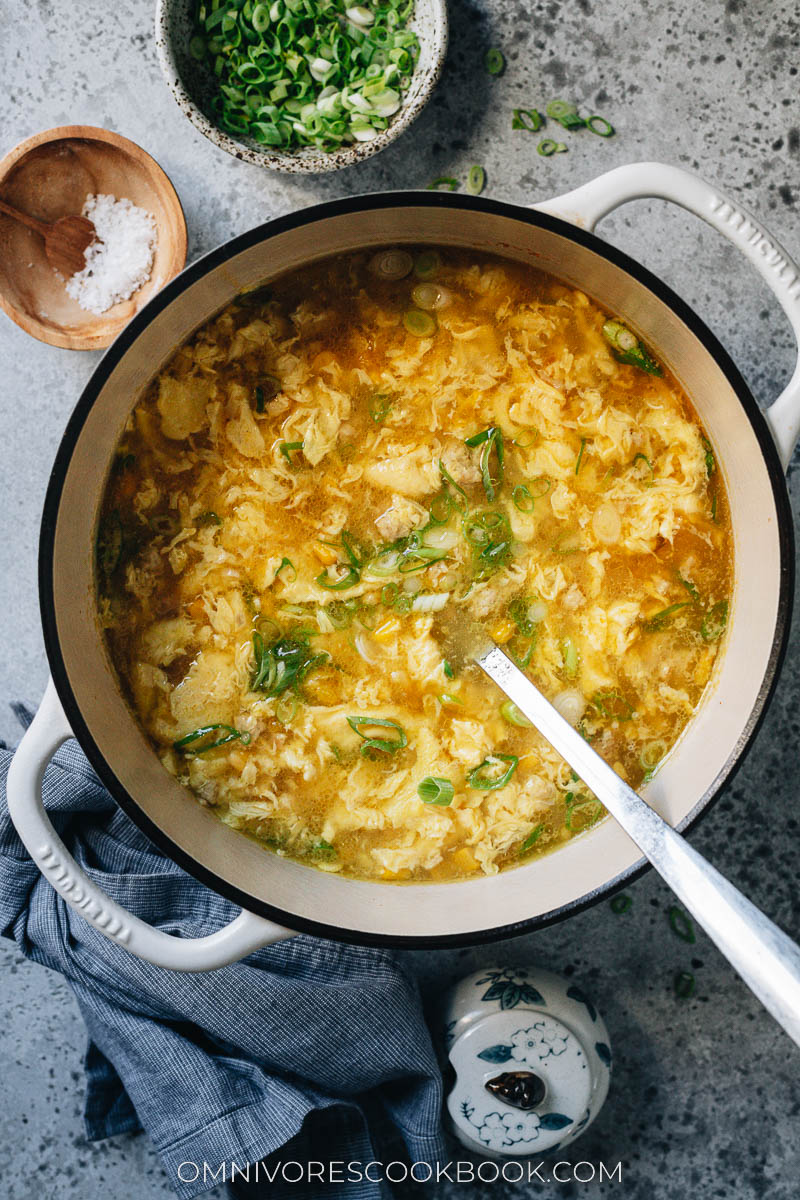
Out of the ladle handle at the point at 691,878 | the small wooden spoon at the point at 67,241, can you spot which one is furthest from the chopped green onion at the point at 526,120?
the ladle handle at the point at 691,878

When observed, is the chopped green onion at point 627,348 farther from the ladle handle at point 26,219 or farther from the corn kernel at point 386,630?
the ladle handle at point 26,219

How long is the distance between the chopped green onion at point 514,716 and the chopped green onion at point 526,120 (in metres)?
1.54

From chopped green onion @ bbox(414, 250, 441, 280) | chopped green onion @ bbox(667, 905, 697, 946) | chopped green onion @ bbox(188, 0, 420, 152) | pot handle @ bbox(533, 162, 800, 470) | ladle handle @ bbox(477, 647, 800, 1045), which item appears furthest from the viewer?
chopped green onion @ bbox(667, 905, 697, 946)

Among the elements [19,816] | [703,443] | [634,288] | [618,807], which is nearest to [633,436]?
[703,443]

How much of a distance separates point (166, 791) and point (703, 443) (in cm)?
158

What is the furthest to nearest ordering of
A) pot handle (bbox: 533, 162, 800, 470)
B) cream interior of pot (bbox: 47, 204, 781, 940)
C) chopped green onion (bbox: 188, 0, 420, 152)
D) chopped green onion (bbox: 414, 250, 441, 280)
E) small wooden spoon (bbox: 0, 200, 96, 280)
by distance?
small wooden spoon (bbox: 0, 200, 96, 280) → chopped green onion (bbox: 188, 0, 420, 152) → chopped green onion (bbox: 414, 250, 441, 280) → cream interior of pot (bbox: 47, 204, 781, 940) → pot handle (bbox: 533, 162, 800, 470)

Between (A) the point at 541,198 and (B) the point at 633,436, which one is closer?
(B) the point at 633,436

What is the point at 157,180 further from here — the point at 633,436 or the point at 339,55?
the point at 633,436

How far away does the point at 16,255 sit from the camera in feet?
8.49

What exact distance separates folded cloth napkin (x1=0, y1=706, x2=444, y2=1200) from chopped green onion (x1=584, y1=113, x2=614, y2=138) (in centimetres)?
221

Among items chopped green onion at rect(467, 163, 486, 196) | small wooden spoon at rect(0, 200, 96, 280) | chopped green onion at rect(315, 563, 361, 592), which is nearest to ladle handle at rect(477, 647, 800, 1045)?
chopped green onion at rect(315, 563, 361, 592)

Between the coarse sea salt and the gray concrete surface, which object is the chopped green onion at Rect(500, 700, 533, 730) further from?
the coarse sea salt

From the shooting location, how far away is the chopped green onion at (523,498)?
2363 mm

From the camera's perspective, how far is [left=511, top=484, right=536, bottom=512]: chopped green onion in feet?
7.75
